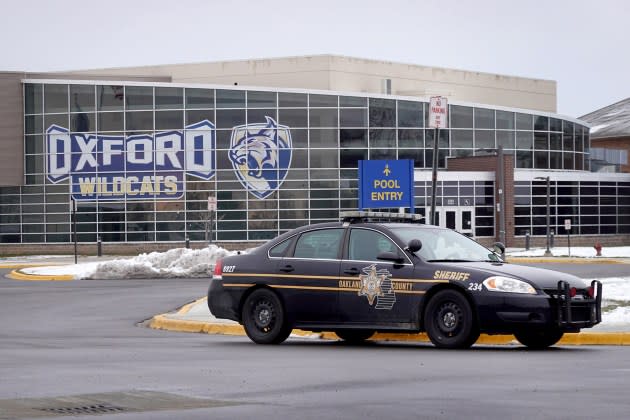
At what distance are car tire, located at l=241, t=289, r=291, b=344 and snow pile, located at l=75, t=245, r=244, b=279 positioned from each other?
877 inches

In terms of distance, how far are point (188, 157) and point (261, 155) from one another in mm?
3853

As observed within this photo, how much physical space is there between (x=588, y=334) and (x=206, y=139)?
50.8 metres

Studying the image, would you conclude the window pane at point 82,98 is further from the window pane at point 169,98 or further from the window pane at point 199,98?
the window pane at point 199,98

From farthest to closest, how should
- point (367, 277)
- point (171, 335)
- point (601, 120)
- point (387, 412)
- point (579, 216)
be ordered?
point (601, 120) < point (579, 216) < point (171, 335) < point (367, 277) < point (387, 412)

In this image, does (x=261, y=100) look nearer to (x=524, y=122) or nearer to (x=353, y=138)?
(x=353, y=138)

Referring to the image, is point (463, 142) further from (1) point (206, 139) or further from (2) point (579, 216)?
(1) point (206, 139)

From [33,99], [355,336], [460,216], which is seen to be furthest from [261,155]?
[355,336]

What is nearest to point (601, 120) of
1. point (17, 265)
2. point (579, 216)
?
point (579, 216)

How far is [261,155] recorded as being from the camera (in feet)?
217

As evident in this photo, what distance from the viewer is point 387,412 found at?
8.70m

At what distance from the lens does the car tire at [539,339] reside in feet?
50.3

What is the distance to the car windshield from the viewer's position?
50.9 feet

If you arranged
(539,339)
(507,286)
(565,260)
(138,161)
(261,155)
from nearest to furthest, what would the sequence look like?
(507,286) → (539,339) → (565,260) → (261,155) → (138,161)

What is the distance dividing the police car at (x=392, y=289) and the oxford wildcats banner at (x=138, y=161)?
49.7 m
